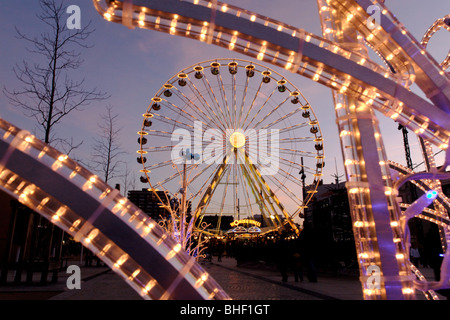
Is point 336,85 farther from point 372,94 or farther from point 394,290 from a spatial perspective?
point 394,290

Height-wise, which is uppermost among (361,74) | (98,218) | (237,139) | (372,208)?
(237,139)

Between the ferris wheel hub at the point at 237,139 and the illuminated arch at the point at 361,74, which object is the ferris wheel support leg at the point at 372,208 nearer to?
the illuminated arch at the point at 361,74

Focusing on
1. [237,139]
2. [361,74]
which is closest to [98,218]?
[361,74]

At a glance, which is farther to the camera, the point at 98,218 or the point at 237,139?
the point at 237,139

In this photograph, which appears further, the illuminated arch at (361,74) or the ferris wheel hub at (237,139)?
the ferris wheel hub at (237,139)

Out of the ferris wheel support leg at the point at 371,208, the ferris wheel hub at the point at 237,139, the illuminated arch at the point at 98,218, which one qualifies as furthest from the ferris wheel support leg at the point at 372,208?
the ferris wheel hub at the point at 237,139

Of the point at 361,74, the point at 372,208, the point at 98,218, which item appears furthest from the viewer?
the point at 372,208

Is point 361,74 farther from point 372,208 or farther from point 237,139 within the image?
point 237,139

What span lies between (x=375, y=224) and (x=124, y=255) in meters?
1.86

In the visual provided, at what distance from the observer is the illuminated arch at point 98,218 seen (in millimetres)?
1424

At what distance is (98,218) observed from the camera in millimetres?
1447

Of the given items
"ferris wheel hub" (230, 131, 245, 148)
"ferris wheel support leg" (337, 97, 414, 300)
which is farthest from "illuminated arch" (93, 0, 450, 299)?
"ferris wheel hub" (230, 131, 245, 148)
